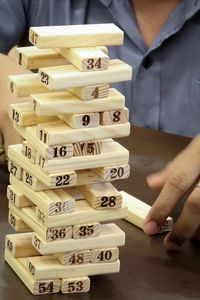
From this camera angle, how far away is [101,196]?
991 mm

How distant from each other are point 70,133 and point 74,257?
0.16 meters

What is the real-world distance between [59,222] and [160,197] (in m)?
0.25

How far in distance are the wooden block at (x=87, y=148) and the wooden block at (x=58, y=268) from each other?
144mm

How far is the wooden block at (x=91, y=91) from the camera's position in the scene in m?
0.95

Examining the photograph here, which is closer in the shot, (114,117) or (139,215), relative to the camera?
(114,117)

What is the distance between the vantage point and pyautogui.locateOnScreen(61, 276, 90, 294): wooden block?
3.33 ft

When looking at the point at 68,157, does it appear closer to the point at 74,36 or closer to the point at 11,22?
the point at 74,36

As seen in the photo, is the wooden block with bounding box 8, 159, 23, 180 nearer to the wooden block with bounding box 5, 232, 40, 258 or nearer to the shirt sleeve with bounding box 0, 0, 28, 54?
the wooden block with bounding box 5, 232, 40, 258

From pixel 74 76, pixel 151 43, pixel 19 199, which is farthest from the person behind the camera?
pixel 151 43

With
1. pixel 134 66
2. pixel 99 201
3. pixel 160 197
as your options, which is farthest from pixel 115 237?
pixel 134 66

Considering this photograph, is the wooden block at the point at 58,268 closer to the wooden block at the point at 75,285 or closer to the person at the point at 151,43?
the wooden block at the point at 75,285

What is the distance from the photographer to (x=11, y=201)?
1.07 metres

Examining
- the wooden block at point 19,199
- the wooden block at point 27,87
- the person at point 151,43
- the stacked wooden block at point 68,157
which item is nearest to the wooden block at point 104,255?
the stacked wooden block at point 68,157

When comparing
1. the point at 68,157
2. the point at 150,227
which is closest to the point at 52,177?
the point at 68,157
